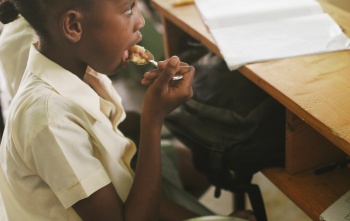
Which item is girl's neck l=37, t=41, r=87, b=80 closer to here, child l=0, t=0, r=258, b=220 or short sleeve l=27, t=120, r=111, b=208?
child l=0, t=0, r=258, b=220

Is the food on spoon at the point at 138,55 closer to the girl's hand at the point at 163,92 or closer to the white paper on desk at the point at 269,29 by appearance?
the girl's hand at the point at 163,92

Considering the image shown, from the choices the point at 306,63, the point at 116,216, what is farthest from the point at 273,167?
the point at 116,216

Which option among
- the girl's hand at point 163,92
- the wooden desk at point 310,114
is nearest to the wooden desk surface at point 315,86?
the wooden desk at point 310,114

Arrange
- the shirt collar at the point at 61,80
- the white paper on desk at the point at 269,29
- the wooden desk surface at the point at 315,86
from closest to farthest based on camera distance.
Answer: the wooden desk surface at the point at 315,86 < the shirt collar at the point at 61,80 < the white paper on desk at the point at 269,29

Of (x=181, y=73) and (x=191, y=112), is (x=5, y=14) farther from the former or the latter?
(x=191, y=112)

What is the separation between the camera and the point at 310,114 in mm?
793

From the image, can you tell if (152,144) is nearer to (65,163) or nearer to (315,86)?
(65,163)

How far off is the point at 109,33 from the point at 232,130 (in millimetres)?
416

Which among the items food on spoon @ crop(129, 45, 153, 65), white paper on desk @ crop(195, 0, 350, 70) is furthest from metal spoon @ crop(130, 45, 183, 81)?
white paper on desk @ crop(195, 0, 350, 70)

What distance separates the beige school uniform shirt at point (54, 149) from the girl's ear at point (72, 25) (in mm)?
78

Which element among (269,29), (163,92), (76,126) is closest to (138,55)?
(163,92)

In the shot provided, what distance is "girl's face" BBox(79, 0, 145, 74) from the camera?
856 mm

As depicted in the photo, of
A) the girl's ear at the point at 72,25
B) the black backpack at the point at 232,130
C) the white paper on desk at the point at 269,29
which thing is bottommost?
the black backpack at the point at 232,130

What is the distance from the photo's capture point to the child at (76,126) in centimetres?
83
